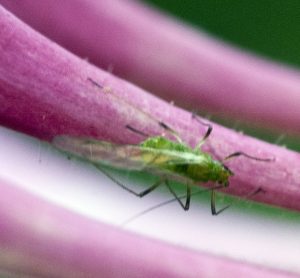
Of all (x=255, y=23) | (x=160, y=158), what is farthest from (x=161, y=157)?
(x=255, y=23)

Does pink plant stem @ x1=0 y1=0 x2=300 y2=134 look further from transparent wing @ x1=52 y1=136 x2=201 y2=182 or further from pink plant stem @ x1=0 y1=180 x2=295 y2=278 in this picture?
pink plant stem @ x1=0 y1=180 x2=295 y2=278

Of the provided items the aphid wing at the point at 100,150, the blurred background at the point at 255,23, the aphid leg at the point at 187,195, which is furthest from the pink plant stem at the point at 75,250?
the blurred background at the point at 255,23

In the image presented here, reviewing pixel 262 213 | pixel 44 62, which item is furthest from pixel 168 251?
pixel 262 213

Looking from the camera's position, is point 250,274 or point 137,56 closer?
point 250,274

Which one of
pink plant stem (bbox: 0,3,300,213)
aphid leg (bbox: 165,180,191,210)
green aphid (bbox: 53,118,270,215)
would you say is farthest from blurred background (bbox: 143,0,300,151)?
pink plant stem (bbox: 0,3,300,213)

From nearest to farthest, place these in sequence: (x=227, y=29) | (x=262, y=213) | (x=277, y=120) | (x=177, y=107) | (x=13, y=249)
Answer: (x=13, y=249) → (x=177, y=107) → (x=277, y=120) → (x=262, y=213) → (x=227, y=29)

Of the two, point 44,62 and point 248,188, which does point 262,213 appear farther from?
point 44,62

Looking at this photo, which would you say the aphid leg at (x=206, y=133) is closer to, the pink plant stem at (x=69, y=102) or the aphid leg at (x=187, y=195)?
the pink plant stem at (x=69, y=102)
